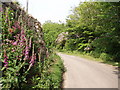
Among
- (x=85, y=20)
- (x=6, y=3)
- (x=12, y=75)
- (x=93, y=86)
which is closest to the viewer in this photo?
(x=12, y=75)

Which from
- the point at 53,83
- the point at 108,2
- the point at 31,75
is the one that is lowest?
the point at 53,83

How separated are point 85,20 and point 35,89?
60.5 feet

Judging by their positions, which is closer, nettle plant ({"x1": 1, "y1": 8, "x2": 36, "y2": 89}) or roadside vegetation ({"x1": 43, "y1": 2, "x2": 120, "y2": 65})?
nettle plant ({"x1": 1, "y1": 8, "x2": 36, "y2": 89})

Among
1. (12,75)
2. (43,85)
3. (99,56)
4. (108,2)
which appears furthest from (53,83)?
(99,56)

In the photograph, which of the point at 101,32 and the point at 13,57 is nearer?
the point at 13,57

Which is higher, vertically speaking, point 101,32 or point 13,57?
point 101,32

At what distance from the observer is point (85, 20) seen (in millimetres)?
20812

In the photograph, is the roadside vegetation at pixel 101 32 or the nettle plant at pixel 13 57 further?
the roadside vegetation at pixel 101 32

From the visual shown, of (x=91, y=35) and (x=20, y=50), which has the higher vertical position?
(x=91, y=35)

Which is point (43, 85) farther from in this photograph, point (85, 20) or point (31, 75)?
point (85, 20)

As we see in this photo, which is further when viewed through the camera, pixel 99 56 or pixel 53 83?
pixel 99 56

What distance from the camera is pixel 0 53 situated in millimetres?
3418

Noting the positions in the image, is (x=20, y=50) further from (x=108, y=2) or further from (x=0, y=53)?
(x=108, y=2)

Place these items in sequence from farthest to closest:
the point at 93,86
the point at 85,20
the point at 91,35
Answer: the point at 91,35 → the point at 85,20 → the point at 93,86
